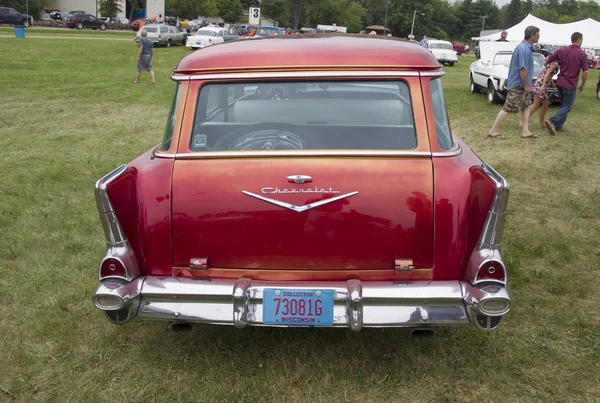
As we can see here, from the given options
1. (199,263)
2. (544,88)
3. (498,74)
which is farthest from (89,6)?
(199,263)

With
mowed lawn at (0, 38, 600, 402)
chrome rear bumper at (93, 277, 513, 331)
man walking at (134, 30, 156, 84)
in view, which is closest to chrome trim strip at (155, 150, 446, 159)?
chrome rear bumper at (93, 277, 513, 331)

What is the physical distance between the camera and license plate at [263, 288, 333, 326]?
119 inches

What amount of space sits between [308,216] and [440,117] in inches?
42.2

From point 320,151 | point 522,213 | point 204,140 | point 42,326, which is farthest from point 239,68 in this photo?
point 522,213

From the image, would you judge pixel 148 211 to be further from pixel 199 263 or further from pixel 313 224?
pixel 313 224

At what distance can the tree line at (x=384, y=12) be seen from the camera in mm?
84938

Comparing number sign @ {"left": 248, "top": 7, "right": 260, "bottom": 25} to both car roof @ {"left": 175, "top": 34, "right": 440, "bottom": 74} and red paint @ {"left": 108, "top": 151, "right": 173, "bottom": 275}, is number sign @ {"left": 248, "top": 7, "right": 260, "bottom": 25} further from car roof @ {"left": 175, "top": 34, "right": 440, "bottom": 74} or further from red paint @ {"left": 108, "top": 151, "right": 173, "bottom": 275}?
red paint @ {"left": 108, "top": 151, "right": 173, "bottom": 275}

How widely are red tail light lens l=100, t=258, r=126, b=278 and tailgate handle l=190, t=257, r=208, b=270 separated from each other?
1.20 ft

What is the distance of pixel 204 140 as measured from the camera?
134 inches

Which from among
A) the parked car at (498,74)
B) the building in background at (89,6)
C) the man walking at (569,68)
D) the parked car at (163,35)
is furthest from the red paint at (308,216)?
the building in background at (89,6)

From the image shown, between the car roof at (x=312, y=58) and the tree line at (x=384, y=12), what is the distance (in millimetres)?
65999

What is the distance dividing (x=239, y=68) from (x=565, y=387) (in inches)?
99.0

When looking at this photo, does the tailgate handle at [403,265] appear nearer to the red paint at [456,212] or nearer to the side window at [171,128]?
the red paint at [456,212]

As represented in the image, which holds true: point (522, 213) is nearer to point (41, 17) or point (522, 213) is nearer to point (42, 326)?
point (42, 326)
